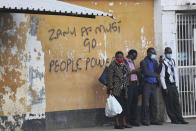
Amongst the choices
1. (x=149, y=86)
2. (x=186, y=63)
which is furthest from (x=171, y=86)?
(x=186, y=63)

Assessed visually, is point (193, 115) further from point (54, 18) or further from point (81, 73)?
point (54, 18)

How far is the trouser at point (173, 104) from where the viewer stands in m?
11.4

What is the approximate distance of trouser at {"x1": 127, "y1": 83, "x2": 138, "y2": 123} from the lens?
11002mm

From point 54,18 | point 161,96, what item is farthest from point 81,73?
point 161,96

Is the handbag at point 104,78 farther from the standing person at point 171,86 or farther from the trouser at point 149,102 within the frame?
the standing person at point 171,86

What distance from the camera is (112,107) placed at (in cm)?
1032

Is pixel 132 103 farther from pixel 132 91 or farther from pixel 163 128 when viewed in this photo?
pixel 163 128

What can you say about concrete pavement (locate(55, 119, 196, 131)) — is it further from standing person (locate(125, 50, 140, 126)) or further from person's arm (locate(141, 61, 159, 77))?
person's arm (locate(141, 61, 159, 77))

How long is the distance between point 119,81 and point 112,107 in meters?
0.63

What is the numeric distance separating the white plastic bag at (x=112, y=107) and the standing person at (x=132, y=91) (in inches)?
28.9

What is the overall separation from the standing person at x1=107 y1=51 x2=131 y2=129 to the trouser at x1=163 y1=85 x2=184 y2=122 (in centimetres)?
133

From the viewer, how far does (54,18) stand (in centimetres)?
1080

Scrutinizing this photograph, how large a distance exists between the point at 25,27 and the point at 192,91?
15.9 ft

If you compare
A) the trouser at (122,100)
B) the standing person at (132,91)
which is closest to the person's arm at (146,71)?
the standing person at (132,91)
